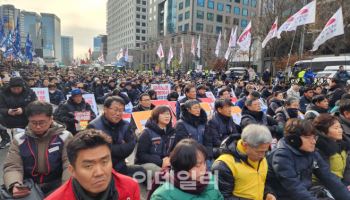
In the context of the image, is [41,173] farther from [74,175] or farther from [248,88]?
[248,88]

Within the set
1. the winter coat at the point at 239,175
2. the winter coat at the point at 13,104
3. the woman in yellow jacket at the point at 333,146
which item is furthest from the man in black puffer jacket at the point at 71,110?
the woman in yellow jacket at the point at 333,146

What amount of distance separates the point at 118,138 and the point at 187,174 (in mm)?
2160

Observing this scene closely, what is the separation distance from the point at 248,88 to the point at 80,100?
21.1 feet

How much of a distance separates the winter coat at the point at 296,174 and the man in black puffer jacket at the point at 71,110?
4484 millimetres

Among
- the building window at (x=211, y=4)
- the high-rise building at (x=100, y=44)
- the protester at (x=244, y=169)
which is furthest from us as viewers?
the high-rise building at (x=100, y=44)

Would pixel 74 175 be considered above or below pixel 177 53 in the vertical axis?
Answer: below

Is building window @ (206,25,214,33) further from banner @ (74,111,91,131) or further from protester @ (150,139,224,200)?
protester @ (150,139,224,200)

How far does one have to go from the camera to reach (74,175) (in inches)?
84.5

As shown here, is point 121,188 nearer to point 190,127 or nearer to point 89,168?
point 89,168

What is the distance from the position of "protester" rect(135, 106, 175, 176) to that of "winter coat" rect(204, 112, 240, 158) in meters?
0.70

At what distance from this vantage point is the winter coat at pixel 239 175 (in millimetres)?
3020

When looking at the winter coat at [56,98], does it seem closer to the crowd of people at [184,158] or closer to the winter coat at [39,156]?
the crowd of people at [184,158]

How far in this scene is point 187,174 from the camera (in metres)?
2.38

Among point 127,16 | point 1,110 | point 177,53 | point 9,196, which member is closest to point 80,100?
point 1,110
